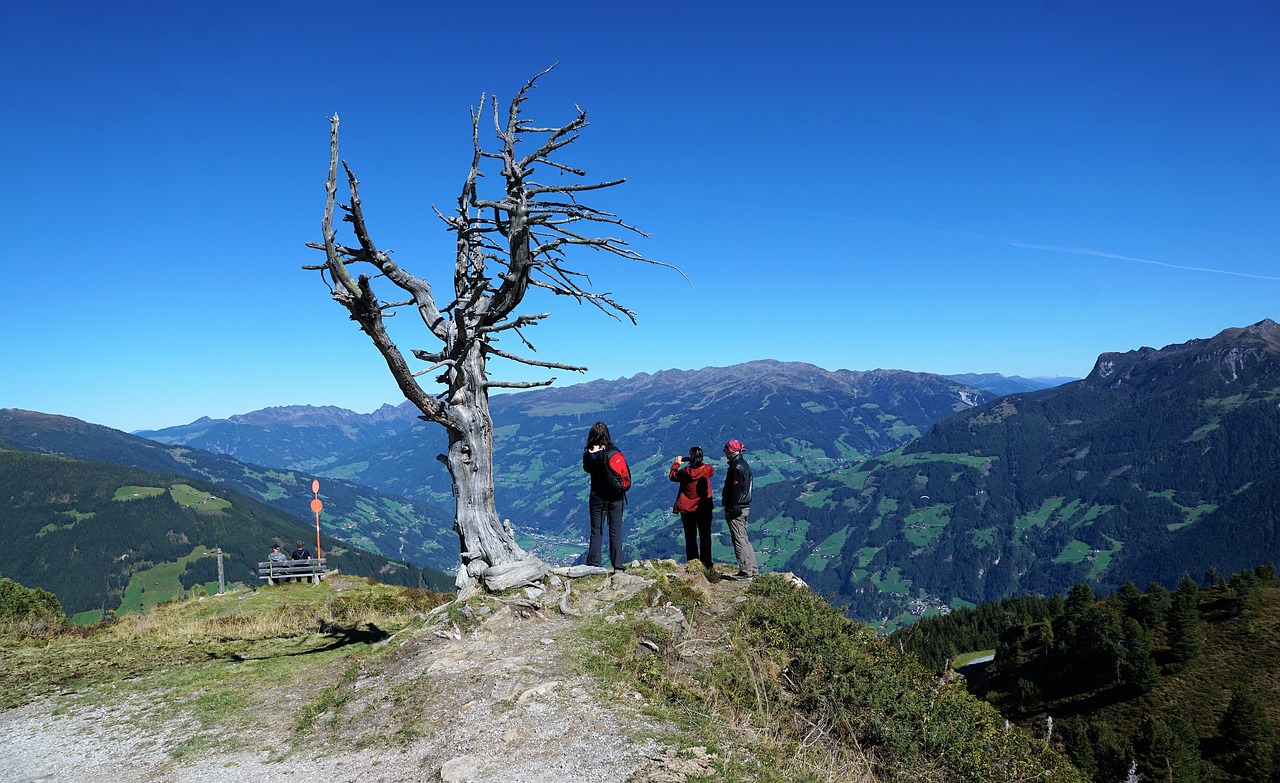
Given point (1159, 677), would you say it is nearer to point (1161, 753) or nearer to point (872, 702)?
point (1161, 753)

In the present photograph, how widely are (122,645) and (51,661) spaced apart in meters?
1.61

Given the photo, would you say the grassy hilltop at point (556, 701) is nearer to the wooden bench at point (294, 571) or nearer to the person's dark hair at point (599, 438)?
the person's dark hair at point (599, 438)

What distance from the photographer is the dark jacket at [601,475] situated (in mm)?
13875

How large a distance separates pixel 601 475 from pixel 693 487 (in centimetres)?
279

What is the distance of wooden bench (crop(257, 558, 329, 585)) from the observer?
28.0 meters

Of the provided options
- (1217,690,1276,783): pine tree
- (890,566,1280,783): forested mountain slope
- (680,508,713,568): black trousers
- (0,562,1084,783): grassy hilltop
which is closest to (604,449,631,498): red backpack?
(0,562,1084,783): grassy hilltop

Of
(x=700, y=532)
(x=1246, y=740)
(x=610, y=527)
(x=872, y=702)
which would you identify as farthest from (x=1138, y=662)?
(x=872, y=702)

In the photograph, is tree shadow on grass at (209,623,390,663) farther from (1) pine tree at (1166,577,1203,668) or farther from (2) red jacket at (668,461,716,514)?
(1) pine tree at (1166,577,1203,668)

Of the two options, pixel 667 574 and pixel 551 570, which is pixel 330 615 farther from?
pixel 667 574

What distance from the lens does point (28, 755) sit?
8578mm

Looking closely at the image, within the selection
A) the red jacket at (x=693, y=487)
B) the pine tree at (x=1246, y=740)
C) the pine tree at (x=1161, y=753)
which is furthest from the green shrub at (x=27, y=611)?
the pine tree at (x=1246, y=740)

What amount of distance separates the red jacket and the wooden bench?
746 inches

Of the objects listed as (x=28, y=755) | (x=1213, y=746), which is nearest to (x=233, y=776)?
(x=28, y=755)

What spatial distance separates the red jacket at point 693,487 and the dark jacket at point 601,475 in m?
1.99
